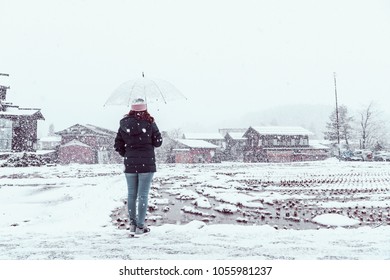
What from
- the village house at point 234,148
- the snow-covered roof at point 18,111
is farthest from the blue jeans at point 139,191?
the village house at point 234,148

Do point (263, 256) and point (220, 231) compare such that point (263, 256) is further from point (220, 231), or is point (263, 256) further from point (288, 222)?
point (288, 222)

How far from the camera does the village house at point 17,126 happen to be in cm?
3122

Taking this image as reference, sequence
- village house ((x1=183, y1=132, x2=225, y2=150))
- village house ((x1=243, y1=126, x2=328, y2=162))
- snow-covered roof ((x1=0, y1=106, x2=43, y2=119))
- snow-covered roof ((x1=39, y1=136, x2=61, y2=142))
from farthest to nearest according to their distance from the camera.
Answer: village house ((x1=183, y1=132, x2=225, y2=150)) < village house ((x1=243, y1=126, x2=328, y2=162)) < snow-covered roof ((x1=39, y1=136, x2=61, y2=142)) < snow-covered roof ((x1=0, y1=106, x2=43, y2=119))

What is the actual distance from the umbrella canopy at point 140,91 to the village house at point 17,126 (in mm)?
30562

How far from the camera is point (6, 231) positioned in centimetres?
422

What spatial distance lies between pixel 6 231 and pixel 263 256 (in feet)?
10.4

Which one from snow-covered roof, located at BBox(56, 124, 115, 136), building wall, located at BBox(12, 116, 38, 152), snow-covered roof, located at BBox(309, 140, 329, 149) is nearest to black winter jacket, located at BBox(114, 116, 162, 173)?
building wall, located at BBox(12, 116, 38, 152)

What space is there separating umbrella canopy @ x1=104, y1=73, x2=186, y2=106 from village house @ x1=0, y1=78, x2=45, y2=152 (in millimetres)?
30562

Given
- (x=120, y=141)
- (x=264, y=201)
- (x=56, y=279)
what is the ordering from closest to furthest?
(x=56, y=279) < (x=120, y=141) < (x=264, y=201)

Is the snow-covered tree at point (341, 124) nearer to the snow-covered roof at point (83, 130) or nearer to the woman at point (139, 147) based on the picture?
the snow-covered roof at point (83, 130)

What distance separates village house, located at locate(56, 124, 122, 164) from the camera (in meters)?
39.2

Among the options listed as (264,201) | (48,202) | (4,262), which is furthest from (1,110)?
(4,262)

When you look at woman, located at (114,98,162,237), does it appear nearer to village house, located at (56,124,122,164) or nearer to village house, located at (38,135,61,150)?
village house, located at (56,124,122,164)

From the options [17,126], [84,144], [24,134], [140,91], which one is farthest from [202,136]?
[140,91]
